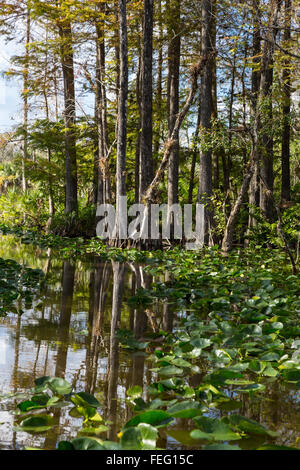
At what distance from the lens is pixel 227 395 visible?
2.44 m

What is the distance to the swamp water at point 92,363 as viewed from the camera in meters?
1.92

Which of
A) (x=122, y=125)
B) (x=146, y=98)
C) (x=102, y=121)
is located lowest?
(x=122, y=125)

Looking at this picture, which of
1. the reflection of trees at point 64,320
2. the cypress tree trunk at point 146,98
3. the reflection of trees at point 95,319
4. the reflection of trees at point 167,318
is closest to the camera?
the reflection of trees at point 95,319

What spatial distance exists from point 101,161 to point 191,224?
379 cm

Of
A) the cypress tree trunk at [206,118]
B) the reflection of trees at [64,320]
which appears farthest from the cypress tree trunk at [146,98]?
the reflection of trees at [64,320]

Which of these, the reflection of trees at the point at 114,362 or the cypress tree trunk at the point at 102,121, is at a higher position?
the cypress tree trunk at the point at 102,121

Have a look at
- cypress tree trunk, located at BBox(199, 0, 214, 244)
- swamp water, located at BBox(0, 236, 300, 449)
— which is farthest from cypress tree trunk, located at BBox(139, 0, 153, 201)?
swamp water, located at BBox(0, 236, 300, 449)

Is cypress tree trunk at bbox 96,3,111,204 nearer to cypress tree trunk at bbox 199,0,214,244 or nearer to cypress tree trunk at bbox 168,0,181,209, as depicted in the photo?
cypress tree trunk at bbox 168,0,181,209

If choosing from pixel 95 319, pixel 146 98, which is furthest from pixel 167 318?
pixel 146 98

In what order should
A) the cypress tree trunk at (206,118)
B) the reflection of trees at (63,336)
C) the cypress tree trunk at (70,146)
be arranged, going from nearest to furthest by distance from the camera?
1. the reflection of trees at (63,336)
2. the cypress tree trunk at (206,118)
3. the cypress tree trunk at (70,146)

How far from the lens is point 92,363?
2830 millimetres

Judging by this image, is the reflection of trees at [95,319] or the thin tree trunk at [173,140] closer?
the reflection of trees at [95,319]

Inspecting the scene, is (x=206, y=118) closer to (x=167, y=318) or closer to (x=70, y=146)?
(x=70, y=146)

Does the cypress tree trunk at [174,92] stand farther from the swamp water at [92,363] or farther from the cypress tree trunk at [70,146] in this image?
the swamp water at [92,363]
